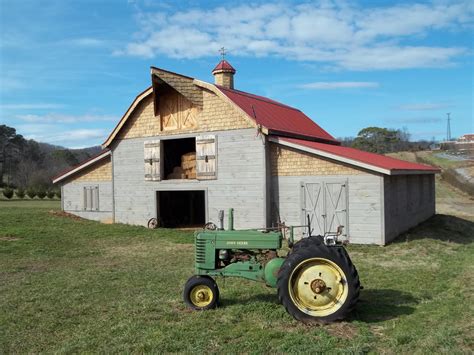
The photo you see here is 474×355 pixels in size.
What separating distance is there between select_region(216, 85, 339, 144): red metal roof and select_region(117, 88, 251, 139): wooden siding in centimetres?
52

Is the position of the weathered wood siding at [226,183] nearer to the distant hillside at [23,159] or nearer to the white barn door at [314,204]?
the white barn door at [314,204]

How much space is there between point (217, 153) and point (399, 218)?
23.1ft

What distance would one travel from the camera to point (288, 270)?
20.6 ft

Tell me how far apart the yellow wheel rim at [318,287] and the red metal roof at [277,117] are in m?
10.4

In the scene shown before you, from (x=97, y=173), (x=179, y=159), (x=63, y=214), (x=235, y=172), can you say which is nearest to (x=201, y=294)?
(x=235, y=172)

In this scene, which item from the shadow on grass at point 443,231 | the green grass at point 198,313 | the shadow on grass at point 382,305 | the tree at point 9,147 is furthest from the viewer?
the tree at point 9,147

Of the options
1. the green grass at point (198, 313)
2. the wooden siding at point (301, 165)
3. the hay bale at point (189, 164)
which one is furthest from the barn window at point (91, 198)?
the wooden siding at point (301, 165)

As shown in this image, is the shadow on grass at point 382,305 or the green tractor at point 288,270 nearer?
the green tractor at point 288,270

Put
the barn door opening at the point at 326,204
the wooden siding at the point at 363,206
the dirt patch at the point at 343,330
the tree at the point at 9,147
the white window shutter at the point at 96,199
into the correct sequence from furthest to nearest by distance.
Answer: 1. the tree at the point at 9,147
2. the white window shutter at the point at 96,199
3. the barn door opening at the point at 326,204
4. the wooden siding at the point at 363,206
5. the dirt patch at the point at 343,330

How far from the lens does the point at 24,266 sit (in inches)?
448

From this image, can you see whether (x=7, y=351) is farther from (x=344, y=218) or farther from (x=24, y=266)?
(x=344, y=218)

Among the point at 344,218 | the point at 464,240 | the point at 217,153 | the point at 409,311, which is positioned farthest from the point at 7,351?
the point at 464,240

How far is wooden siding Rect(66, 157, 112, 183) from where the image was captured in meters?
21.1

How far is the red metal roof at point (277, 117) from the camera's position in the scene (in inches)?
675
